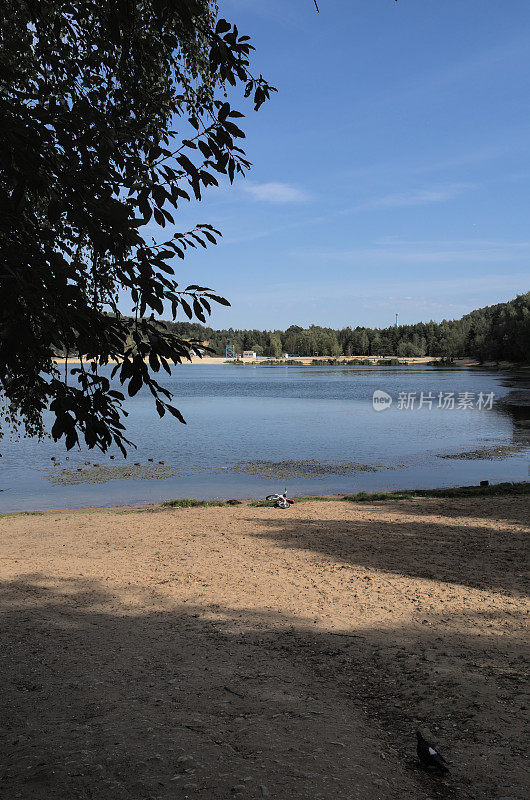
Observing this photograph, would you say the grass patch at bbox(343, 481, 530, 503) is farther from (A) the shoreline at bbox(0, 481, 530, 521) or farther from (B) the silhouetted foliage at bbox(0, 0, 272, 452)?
(B) the silhouetted foliage at bbox(0, 0, 272, 452)

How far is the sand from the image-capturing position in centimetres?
381

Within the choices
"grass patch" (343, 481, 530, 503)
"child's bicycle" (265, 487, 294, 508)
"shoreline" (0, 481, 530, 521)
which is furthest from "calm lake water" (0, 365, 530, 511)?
"child's bicycle" (265, 487, 294, 508)

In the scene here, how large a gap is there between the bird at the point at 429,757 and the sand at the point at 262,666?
0.08 m

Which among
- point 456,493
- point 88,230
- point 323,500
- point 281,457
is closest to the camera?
point 88,230

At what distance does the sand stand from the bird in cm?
8

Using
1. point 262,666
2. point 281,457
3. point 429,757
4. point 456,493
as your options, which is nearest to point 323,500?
point 456,493

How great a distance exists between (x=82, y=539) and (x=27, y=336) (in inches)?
394

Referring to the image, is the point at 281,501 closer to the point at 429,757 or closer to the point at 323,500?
the point at 323,500

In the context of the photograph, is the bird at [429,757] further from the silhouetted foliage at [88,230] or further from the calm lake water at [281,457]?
the calm lake water at [281,457]

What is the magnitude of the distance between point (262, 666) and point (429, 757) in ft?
6.92

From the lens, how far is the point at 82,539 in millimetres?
11461

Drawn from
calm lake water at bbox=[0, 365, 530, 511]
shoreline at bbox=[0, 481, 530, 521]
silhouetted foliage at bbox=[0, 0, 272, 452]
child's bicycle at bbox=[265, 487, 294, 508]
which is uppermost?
silhouetted foliage at bbox=[0, 0, 272, 452]

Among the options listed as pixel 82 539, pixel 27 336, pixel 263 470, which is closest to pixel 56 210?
pixel 27 336

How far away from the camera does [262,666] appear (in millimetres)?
5676
